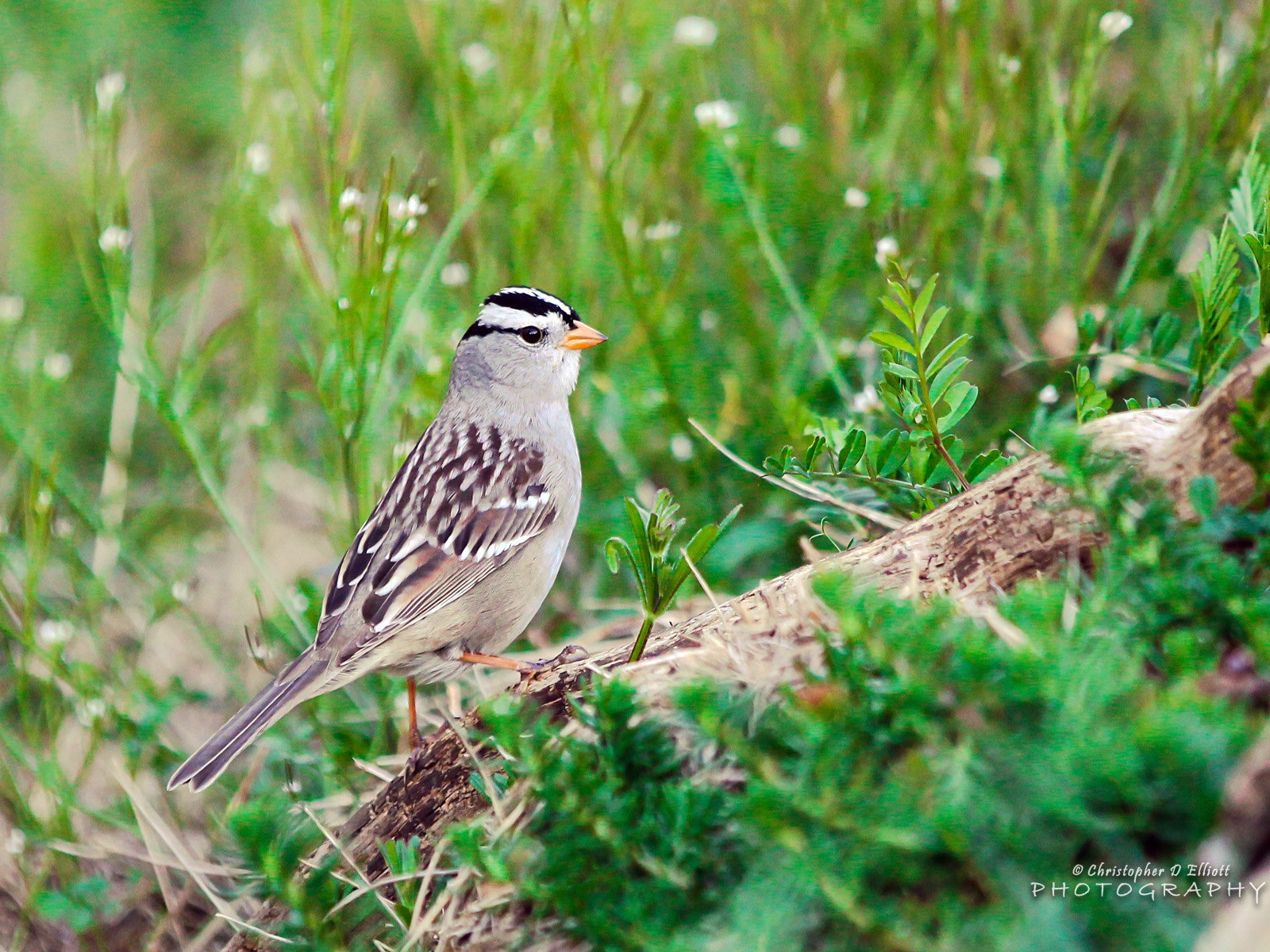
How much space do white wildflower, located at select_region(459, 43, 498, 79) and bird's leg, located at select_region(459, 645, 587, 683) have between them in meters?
2.31

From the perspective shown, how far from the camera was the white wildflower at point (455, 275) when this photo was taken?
4.60 metres

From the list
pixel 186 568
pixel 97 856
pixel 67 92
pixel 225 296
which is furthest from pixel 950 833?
pixel 67 92

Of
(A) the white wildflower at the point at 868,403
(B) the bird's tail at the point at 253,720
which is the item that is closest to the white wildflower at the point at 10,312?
(B) the bird's tail at the point at 253,720

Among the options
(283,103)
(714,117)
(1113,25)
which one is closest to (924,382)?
(714,117)

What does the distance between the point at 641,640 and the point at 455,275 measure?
2.28m

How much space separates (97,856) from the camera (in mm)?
3744

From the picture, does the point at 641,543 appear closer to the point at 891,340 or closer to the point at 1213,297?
the point at 891,340

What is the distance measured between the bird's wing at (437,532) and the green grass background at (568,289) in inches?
7.0

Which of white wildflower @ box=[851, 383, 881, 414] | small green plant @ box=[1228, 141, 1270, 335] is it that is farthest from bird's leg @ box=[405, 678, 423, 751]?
small green plant @ box=[1228, 141, 1270, 335]

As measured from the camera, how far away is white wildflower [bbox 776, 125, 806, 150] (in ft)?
15.8

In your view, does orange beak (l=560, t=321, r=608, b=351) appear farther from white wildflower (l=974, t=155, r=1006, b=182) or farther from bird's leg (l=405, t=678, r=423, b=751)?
white wildflower (l=974, t=155, r=1006, b=182)

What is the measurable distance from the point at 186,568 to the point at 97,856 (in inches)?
44.8

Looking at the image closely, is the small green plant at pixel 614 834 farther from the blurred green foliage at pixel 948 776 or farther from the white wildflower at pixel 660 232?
the white wildflower at pixel 660 232

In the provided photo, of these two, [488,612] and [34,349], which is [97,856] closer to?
[488,612]
